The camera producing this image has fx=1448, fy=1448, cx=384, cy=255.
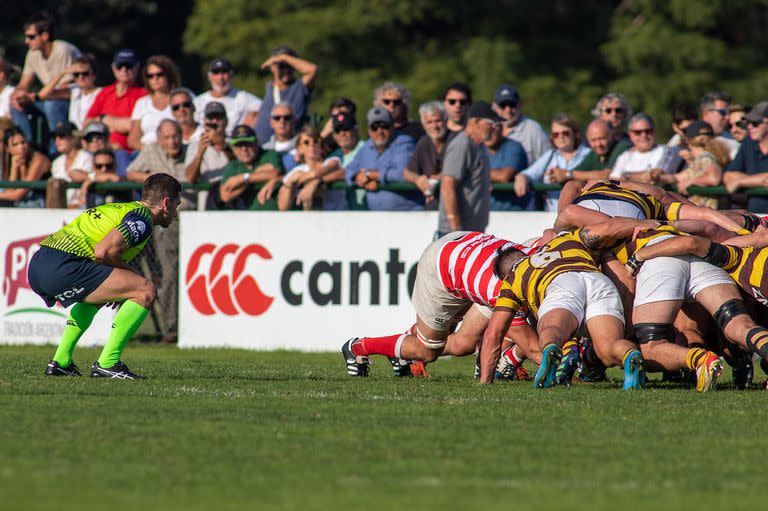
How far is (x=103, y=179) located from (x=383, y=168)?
126 inches

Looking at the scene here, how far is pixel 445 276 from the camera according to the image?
36.4 feet

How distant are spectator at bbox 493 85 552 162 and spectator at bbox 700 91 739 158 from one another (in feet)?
5.71

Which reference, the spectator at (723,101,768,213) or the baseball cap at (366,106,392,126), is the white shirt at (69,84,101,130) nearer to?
the baseball cap at (366,106,392,126)

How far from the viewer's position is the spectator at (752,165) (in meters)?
14.5

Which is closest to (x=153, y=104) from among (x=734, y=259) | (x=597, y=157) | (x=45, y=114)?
(x=45, y=114)

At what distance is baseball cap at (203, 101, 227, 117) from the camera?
51.4 feet

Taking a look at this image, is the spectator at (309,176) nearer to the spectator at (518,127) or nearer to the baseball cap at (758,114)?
the spectator at (518,127)

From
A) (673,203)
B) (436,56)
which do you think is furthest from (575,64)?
(673,203)

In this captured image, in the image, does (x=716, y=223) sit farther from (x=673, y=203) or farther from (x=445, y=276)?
(x=445, y=276)

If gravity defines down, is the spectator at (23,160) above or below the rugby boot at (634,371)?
above

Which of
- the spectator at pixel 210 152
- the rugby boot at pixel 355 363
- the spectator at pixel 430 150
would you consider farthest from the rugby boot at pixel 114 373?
the spectator at pixel 210 152

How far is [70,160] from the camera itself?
1677cm

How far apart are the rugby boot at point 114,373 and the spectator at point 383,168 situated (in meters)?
5.13

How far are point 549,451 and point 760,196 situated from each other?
808cm
